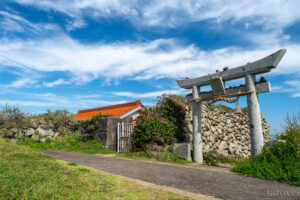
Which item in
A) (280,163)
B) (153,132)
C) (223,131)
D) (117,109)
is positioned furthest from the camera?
(117,109)

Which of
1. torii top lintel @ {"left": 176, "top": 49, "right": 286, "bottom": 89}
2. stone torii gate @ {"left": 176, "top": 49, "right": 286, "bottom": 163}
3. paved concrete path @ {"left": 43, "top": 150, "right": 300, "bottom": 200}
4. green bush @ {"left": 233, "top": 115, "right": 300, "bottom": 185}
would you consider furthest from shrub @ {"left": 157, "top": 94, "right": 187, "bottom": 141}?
paved concrete path @ {"left": 43, "top": 150, "right": 300, "bottom": 200}

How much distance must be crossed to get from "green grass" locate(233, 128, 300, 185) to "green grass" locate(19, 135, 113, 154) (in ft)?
22.0

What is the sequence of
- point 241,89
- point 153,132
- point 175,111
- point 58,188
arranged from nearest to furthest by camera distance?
point 58,188
point 241,89
point 153,132
point 175,111

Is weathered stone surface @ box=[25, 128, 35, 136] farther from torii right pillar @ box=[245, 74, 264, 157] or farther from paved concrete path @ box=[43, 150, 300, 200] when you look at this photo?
torii right pillar @ box=[245, 74, 264, 157]

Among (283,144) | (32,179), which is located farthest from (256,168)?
(32,179)

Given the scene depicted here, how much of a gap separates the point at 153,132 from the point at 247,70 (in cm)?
432

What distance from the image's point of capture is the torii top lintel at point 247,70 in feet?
18.8

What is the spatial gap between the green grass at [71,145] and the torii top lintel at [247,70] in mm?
5727

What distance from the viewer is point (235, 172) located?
5145mm

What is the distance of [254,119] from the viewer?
600 centimetres

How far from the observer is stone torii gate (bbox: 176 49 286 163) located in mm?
5855

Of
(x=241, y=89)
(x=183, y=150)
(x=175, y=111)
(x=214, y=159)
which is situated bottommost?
(x=214, y=159)

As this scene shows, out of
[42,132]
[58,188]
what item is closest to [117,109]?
[42,132]

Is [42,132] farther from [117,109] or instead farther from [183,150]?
[183,150]
